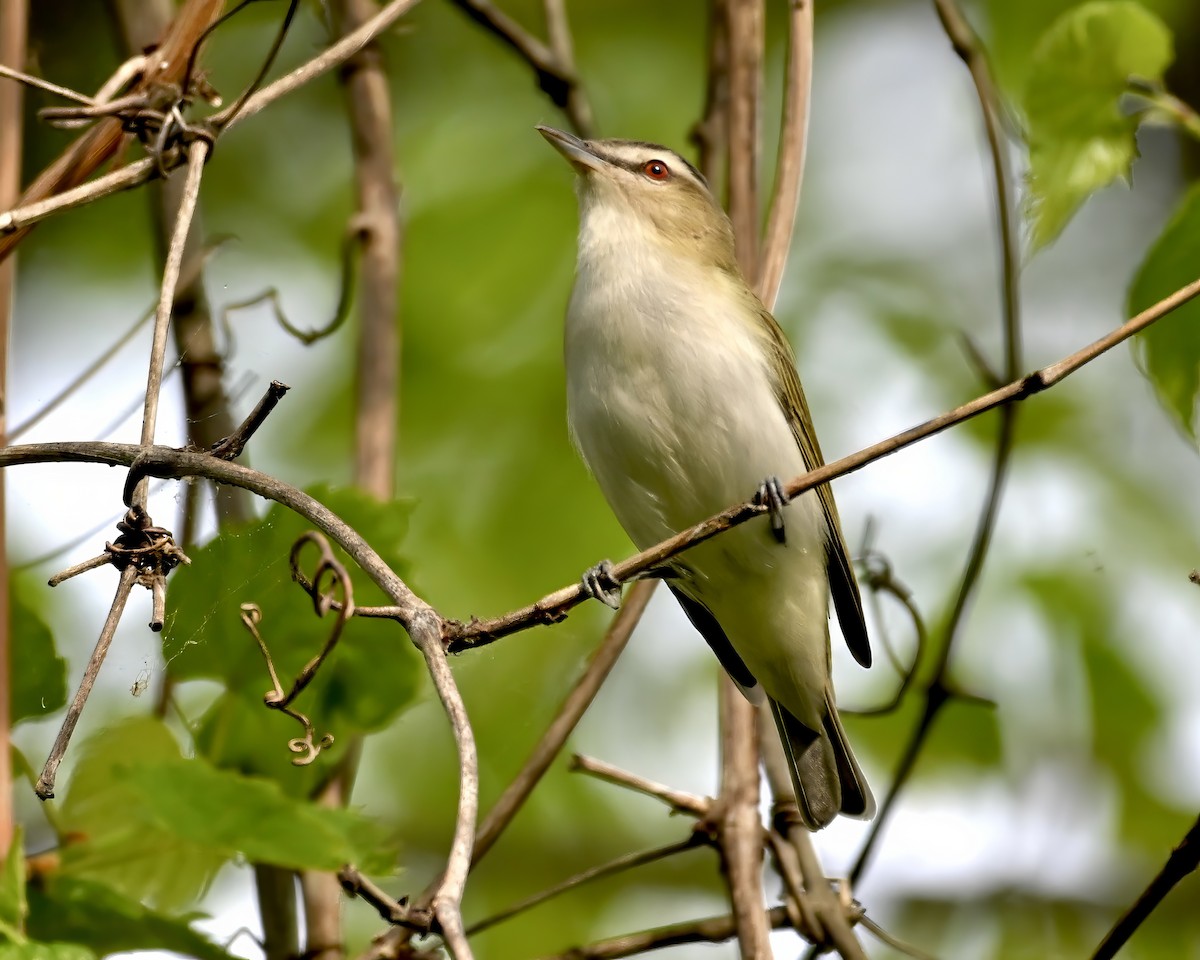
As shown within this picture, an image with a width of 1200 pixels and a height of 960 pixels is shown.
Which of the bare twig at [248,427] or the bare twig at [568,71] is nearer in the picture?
the bare twig at [248,427]

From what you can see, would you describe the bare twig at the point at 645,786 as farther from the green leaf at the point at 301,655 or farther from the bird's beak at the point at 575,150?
the bird's beak at the point at 575,150

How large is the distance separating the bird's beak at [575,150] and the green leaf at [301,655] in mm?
1765

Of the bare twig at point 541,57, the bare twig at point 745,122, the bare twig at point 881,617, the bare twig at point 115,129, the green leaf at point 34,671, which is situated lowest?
the green leaf at point 34,671

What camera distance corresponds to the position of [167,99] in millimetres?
2766

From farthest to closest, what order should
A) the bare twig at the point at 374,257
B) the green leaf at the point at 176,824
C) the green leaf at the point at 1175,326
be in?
the bare twig at the point at 374,257 < the green leaf at the point at 1175,326 < the green leaf at the point at 176,824

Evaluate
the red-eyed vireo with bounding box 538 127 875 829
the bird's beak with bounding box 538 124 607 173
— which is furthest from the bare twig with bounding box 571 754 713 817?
the bird's beak with bounding box 538 124 607 173

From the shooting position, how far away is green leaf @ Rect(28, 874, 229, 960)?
2.60 m

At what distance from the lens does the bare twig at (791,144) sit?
3627 mm

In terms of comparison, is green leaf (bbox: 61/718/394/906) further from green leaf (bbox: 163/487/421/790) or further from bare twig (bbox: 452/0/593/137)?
bare twig (bbox: 452/0/593/137)

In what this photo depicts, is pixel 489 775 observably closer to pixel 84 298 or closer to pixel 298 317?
pixel 298 317

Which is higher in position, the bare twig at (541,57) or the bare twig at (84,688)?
the bare twig at (541,57)

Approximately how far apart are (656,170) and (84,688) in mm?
3033

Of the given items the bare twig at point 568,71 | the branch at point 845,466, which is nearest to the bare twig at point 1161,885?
the branch at point 845,466

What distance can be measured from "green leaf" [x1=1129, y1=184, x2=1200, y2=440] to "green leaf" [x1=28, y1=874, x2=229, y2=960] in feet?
7.14
